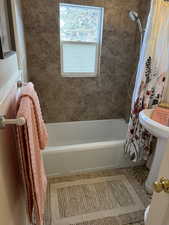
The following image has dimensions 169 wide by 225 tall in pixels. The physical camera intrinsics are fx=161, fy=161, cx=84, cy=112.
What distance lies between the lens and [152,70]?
5.52 feet

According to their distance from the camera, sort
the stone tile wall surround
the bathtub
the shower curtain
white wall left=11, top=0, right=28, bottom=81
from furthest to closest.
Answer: the stone tile wall surround, the bathtub, the shower curtain, white wall left=11, top=0, right=28, bottom=81

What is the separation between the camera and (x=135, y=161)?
2.01 m

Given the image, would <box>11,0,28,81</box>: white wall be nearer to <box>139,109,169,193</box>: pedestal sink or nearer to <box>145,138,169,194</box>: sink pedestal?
<box>139,109,169,193</box>: pedestal sink

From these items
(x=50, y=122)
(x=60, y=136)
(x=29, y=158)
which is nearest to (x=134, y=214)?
(x=29, y=158)

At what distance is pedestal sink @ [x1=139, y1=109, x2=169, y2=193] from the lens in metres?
1.33

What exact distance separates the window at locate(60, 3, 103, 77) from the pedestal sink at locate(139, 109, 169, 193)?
1226mm

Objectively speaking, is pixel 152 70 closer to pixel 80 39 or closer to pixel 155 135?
pixel 155 135

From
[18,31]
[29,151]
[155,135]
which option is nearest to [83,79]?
[18,31]

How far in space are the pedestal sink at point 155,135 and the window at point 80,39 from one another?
123cm

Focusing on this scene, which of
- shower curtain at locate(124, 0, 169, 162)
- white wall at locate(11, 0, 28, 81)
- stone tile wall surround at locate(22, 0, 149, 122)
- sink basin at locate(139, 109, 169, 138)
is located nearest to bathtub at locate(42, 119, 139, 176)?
shower curtain at locate(124, 0, 169, 162)

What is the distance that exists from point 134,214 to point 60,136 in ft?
4.96

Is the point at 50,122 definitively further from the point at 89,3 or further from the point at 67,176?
the point at 89,3

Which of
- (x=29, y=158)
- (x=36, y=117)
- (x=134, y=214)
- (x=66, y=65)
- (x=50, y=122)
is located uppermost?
(x=66, y=65)

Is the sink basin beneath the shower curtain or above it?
beneath
